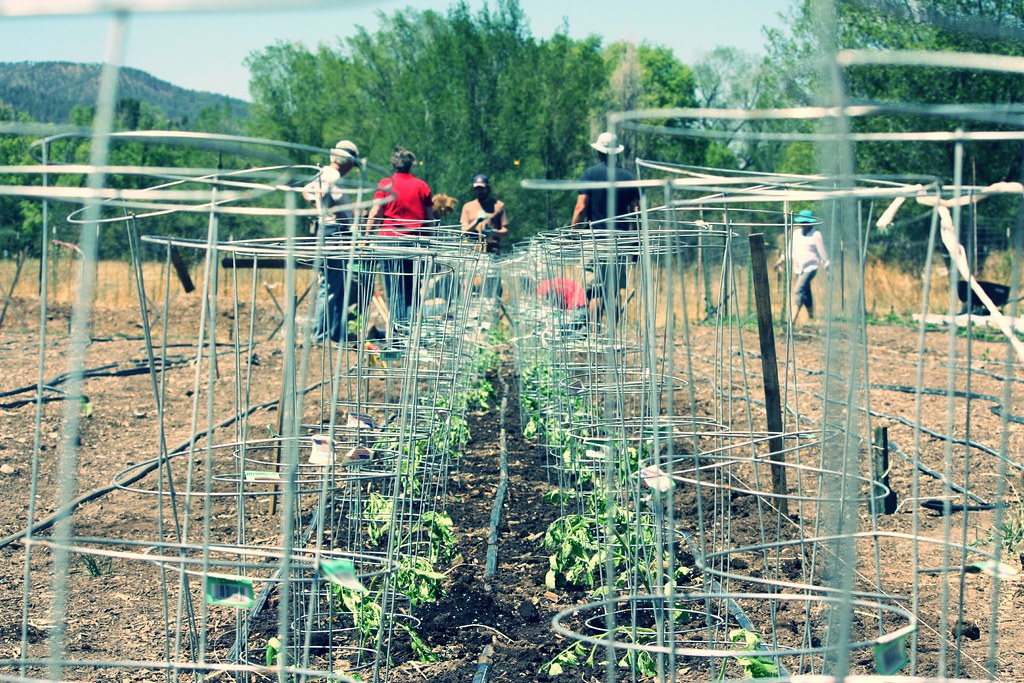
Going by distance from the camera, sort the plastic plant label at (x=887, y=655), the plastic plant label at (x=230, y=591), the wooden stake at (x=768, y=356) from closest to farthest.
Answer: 1. the plastic plant label at (x=887, y=655)
2. the plastic plant label at (x=230, y=591)
3. the wooden stake at (x=768, y=356)

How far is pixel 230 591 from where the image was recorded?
1855mm

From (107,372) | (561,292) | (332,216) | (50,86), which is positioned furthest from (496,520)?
(107,372)

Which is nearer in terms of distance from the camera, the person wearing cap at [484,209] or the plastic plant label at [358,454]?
the plastic plant label at [358,454]

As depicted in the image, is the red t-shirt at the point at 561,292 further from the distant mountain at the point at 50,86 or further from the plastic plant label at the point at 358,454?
the distant mountain at the point at 50,86

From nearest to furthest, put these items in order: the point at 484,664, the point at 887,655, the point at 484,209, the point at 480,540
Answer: the point at 887,655
the point at 484,664
the point at 480,540
the point at 484,209

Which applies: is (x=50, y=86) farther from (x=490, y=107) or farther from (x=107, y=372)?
(x=490, y=107)

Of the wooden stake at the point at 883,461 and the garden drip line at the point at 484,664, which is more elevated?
the wooden stake at the point at 883,461

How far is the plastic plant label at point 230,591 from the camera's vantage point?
1.83 meters

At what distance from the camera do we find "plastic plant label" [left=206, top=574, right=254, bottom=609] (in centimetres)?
183

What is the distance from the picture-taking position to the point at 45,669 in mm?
2891

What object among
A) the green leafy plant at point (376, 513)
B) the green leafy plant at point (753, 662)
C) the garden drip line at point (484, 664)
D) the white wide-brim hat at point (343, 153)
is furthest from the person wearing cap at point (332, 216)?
the green leafy plant at point (753, 662)

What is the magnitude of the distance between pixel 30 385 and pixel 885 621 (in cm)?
747

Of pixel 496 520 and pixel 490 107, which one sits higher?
pixel 490 107

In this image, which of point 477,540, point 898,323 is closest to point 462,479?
point 477,540
